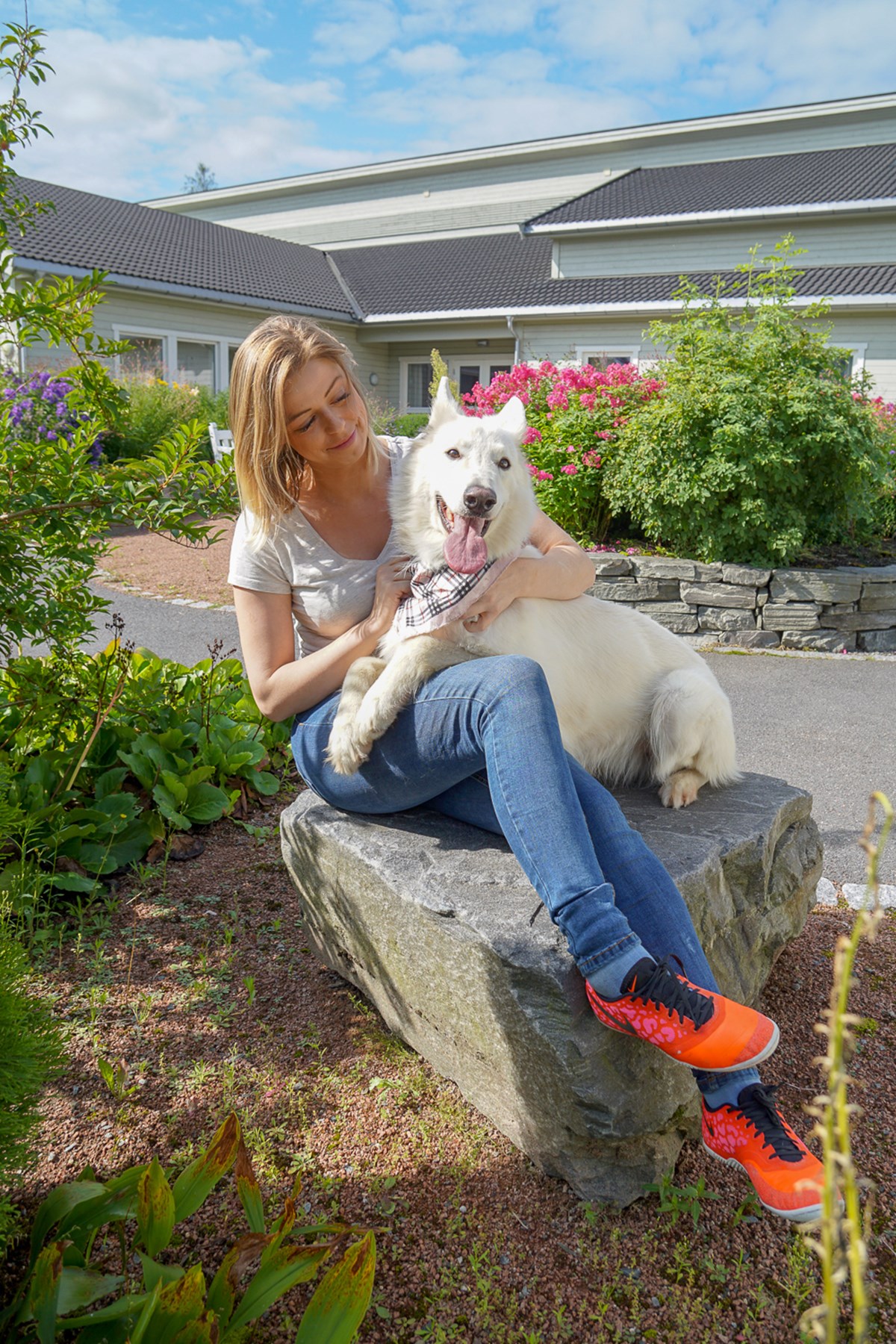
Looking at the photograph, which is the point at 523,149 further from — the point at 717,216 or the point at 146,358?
the point at 146,358

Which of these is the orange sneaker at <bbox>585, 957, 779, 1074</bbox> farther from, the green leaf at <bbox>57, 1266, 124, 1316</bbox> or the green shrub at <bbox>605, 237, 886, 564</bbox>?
the green shrub at <bbox>605, 237, 886, 564</bbox>

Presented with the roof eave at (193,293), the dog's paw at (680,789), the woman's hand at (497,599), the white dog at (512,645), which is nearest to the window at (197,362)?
the roof eave at (193,293)

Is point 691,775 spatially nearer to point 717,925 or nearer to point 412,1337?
point 717,925

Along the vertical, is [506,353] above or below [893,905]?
above

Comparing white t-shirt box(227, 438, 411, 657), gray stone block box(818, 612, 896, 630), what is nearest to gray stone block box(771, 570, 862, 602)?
gray stone block box(818, 612, 896, 630)

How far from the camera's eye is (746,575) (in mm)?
7887

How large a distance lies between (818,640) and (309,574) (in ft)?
20.4

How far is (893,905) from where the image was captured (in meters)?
3.64

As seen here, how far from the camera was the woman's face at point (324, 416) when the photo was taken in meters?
2.73

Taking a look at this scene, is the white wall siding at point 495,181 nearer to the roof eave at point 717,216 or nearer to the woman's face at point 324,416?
the roof eave at point 717,216

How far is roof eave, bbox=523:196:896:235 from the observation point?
54.9 ft

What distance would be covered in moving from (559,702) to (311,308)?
19862 millimetres

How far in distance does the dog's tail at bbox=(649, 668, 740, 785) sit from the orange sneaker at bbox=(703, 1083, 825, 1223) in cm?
118

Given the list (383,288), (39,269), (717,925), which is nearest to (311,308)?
(383,288)
